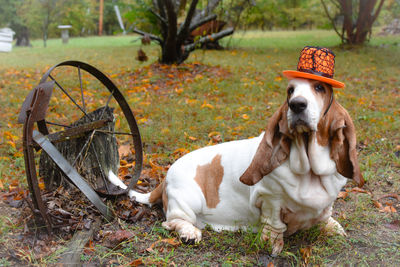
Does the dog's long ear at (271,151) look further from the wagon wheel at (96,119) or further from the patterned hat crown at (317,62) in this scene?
the wagon wheel at (96,119)

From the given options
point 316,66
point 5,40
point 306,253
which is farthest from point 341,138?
point 5,40

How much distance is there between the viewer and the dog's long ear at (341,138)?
7.50ft

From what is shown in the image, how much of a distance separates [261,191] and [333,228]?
0.76m

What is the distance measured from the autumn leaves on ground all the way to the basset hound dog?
149 millimetres

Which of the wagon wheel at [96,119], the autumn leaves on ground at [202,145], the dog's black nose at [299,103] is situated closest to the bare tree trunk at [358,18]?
the autumn leaves on ground at [202,145]

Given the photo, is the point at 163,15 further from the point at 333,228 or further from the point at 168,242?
the point at 333,228

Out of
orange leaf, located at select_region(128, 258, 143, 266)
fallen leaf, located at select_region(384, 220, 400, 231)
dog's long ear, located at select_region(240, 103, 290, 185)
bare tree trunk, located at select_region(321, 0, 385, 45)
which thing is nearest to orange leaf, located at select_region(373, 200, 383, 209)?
fallen leaf, located at select_region(384, 220, 400, 231)

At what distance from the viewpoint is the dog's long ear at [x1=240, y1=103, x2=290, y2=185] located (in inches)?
93.4

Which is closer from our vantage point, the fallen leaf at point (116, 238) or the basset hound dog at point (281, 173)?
the basset hound dog at point (281, 173)

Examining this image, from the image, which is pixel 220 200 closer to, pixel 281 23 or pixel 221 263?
pixel 221 263

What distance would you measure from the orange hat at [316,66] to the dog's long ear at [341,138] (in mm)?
189

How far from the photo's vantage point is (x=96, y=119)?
3510 mm

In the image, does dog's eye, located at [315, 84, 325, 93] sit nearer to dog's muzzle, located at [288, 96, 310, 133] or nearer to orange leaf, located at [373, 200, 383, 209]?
dog's muzzle, located at [288, 96, 310, 133]

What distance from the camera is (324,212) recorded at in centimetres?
266
